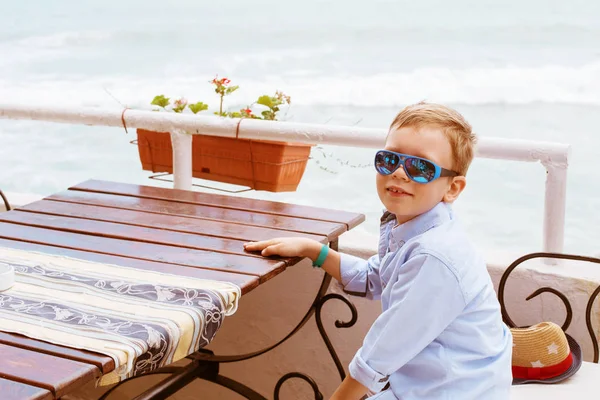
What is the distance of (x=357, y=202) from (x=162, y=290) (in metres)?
12.3

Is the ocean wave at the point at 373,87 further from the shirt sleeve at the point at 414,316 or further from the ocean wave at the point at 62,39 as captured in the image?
the shirt sleeve at the point at 414,316

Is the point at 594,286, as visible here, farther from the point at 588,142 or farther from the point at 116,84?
the point at 116,84

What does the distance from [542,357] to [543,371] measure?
0.11 feet

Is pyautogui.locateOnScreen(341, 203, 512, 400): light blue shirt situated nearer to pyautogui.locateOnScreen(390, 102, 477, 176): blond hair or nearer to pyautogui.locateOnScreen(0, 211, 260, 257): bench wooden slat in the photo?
pyautogui.locateOnScreen(390, 102, 477, 176): blond hair

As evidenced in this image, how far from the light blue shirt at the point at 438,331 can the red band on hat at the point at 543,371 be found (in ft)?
0.95

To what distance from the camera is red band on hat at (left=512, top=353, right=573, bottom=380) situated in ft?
6.23

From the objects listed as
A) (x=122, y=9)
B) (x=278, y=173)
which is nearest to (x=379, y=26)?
(x=122, y=9)

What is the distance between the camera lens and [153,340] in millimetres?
1341

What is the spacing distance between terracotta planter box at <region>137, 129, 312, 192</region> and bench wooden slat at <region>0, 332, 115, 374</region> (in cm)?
143

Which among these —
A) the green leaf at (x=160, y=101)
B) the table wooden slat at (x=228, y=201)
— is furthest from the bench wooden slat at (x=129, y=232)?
the green leaf at (x=160, y=101)

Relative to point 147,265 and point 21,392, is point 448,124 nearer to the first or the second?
point 147,265

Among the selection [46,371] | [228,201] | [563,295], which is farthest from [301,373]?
[46,371]

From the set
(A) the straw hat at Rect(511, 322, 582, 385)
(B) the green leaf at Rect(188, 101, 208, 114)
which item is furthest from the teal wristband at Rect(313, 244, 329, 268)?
(B) the green leaf at Rect(188, 101, 208, 114)

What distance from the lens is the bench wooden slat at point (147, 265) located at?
1.69 m
